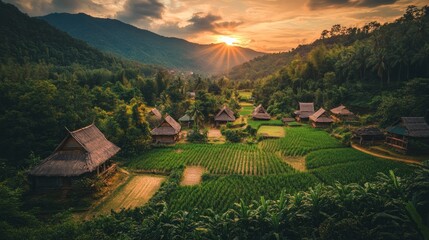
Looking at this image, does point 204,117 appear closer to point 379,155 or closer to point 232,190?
point 379,155

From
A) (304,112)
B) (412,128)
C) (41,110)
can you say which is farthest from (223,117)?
(41,110)

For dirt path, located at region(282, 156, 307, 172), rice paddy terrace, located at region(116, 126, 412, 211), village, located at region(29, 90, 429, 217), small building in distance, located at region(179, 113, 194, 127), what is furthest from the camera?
small building in distance, located at region(179, 113, 194, 127)

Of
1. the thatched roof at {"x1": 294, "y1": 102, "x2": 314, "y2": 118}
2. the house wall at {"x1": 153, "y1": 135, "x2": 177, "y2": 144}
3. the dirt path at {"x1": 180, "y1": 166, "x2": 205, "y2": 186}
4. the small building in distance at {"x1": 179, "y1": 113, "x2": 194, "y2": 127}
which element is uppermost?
the thatched roof at {"x1": 294, "y1": 102, "x2": 314, "y2": 118}

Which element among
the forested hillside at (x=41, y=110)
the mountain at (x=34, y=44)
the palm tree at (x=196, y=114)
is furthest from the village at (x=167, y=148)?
the mountain at (x=34, y=44)

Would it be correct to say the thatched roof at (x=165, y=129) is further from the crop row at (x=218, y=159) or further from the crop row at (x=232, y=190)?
the crop row at (x=232, y=190)

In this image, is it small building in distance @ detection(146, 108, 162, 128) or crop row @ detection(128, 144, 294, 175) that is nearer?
crop row @ detection(128, 144, 294, 175)

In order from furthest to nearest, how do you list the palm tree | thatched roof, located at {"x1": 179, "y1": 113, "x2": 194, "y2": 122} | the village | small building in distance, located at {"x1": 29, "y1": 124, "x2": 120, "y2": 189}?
thatched roof, located at {"x1": 179, "y1": 113, "x2": 194, "y2": 122}, the palm tree, the village, small building in distance, located at {"x1": 29, "y1": 124, "x2": 120, "y2": 189}

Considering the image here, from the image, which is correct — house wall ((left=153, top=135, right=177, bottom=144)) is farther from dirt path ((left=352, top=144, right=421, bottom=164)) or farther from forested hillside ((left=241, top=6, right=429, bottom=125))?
forested hillside ((left=241, top=6, right=429, bottom=125))

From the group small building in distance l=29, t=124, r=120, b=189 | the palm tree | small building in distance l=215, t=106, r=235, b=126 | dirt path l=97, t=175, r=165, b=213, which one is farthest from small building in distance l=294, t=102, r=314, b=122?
small building in distance l=29, t=124, r=120, b=189
